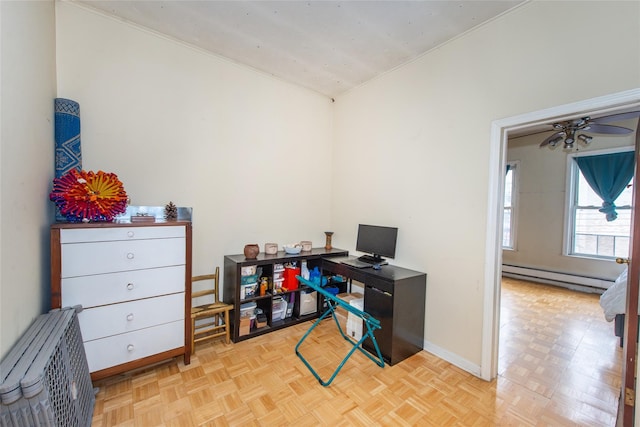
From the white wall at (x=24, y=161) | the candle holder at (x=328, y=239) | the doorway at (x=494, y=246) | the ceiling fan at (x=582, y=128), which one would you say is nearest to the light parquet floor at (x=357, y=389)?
the doorway at (x=494, y=246)

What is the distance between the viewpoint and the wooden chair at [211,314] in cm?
253

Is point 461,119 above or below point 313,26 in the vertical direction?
below

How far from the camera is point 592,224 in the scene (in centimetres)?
472

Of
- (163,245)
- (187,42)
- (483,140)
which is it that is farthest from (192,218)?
(483,140)

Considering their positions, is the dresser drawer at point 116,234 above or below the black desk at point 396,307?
above

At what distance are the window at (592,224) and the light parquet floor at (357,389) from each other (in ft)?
8.59

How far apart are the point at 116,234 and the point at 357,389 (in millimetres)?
2150

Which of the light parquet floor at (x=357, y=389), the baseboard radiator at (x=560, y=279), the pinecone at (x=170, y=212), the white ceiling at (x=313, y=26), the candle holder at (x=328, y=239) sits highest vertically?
the white ceiling at (x=313, y=26)

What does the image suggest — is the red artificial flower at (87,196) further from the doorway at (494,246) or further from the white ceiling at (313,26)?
the doorway at (494,246)

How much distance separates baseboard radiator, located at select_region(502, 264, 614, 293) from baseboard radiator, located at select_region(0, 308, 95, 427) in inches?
268

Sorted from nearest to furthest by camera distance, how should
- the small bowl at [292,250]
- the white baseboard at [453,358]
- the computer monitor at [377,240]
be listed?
the white baseboard at [453,358]
the computer monitor at [377,240]
the small bowl at [292,250]

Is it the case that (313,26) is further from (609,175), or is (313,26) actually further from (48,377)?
(609,175)

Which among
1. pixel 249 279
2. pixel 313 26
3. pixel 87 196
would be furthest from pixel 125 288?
pixel 313 26

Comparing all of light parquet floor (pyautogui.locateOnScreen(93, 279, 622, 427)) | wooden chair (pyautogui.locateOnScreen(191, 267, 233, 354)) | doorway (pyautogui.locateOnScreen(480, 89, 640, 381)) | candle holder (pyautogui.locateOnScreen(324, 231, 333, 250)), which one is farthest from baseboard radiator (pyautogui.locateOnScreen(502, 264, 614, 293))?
wooden chair (pyautogui.locateOnScreen(191, 267, 233, 354))
